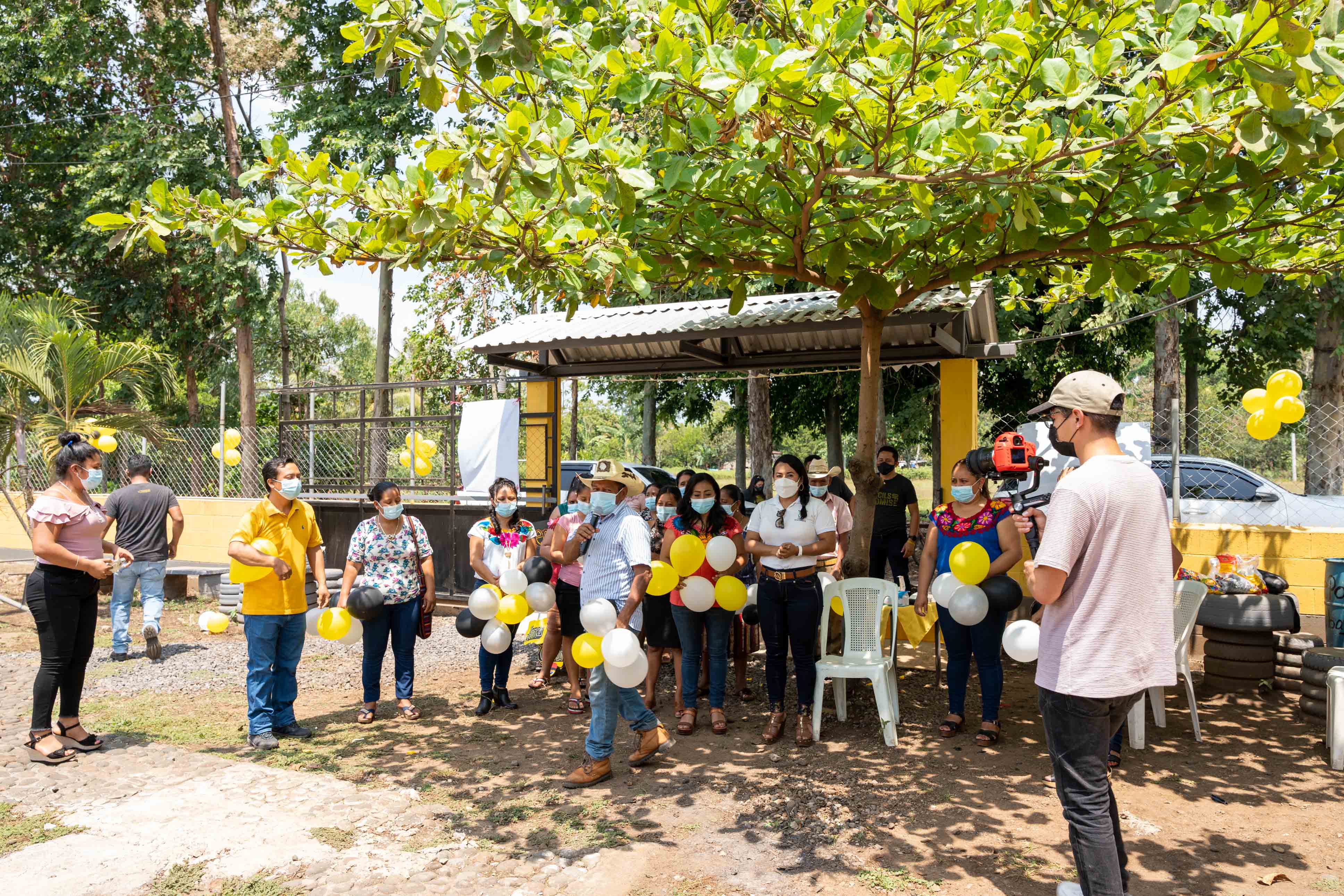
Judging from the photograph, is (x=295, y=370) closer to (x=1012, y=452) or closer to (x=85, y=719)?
(x=85, y=719)

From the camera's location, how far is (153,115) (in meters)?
17.8

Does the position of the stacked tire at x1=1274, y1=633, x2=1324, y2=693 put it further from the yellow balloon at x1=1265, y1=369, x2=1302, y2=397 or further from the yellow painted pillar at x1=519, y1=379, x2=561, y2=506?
the yellow painted pillar at x1=519, y1=379, x2=561, y2=506

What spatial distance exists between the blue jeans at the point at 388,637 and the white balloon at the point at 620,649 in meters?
1.99

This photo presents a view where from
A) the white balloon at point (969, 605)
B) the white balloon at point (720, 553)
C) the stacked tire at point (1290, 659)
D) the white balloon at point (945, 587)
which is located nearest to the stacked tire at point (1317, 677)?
the stacked tire at point (1290, 659)

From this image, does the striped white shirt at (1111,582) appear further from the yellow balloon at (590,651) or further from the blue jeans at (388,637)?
the blue jeans at (388,637)

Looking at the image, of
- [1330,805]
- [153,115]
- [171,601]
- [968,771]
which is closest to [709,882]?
[968,771]

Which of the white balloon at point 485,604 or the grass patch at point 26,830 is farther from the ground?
the white balloon at point 485,604

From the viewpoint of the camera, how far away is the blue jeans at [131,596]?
7.95 metres

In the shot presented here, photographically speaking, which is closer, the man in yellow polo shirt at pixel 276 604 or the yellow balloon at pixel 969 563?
the yellow balloon at pixel 969 563

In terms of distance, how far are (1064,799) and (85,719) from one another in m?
5.97

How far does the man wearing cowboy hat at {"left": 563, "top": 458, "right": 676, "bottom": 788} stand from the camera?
468 centimetres

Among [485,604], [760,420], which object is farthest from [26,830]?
[760,420]

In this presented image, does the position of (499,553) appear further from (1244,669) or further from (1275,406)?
(1275,406)

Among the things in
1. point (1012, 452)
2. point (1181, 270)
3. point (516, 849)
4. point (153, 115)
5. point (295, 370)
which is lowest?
point (516, 849)
